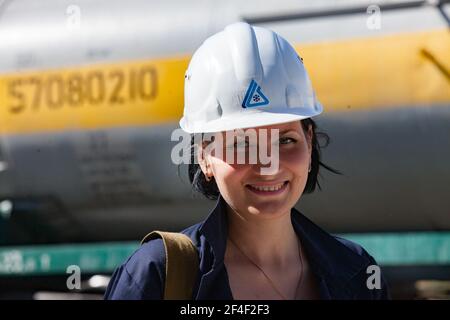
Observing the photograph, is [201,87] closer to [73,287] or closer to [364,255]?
[364,255]

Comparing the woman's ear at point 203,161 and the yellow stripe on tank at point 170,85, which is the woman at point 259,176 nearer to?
the woman's ear at point 203,161

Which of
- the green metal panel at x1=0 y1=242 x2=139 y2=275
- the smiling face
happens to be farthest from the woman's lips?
the green metal panel at x1=0 y1=242 x2=139 y2=275

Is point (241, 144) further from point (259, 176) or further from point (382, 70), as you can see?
point (382, 70)

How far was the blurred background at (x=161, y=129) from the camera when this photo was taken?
3.09 meters

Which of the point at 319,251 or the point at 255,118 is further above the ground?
the point at 255,118

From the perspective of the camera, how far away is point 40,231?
3762mm

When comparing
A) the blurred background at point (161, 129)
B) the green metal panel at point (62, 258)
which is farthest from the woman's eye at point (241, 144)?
the green metal panel at point (62, 258)

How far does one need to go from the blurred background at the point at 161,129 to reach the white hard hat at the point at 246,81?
173 cm

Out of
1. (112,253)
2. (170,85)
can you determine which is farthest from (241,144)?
(112,253)

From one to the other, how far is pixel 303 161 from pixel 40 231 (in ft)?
8.68

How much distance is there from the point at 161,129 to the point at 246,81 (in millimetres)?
2059

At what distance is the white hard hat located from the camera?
1366mm

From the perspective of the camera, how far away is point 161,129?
3.40m

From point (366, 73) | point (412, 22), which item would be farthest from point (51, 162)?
point (412, 22)
